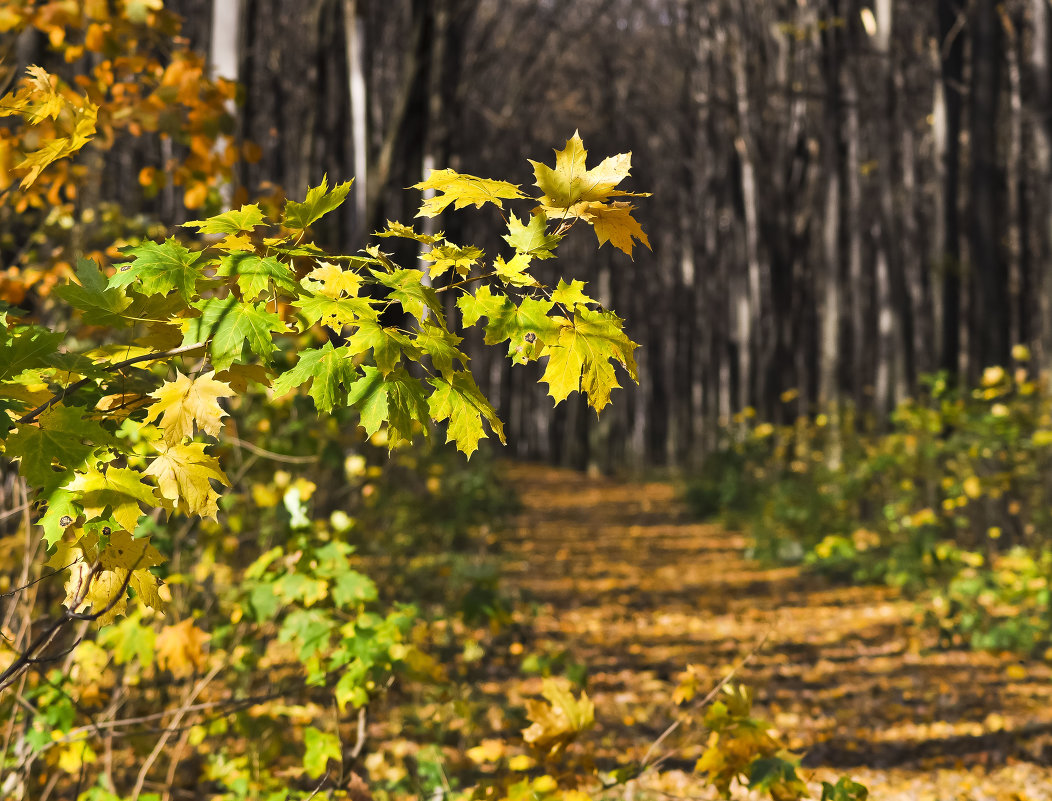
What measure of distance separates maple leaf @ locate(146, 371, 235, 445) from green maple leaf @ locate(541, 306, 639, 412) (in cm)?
51

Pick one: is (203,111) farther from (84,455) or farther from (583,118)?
(583,118)

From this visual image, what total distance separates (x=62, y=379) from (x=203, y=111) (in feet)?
6.98

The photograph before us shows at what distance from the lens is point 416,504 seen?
7016 mm

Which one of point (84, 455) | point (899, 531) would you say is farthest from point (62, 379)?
point (899, 531)

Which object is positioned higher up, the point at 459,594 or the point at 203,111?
the point at 203,111

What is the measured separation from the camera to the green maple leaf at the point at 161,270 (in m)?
1.20

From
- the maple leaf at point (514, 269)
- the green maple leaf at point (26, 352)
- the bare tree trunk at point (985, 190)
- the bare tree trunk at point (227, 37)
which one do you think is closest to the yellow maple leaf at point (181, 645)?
the green maple leaf at point (26, 352)

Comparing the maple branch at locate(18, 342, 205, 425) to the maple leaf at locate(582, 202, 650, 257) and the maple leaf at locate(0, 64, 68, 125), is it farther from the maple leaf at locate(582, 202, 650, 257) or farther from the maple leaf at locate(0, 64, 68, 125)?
the maple leaf at locate(582, 202, 650, 257)

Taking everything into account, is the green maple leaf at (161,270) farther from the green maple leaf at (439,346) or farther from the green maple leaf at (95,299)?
the green maple leaf at (439,346)

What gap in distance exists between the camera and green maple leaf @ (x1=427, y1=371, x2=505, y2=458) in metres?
1.29

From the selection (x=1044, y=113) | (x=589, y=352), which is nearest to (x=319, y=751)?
(x=589, y=352)

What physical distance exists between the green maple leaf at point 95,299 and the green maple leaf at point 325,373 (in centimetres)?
27

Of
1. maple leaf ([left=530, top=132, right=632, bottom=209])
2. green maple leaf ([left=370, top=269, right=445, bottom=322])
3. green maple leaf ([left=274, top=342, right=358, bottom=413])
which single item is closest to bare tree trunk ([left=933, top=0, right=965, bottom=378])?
maple leaf ([left=530, top=132, right=632, bottom=209])

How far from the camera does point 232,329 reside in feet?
3.85
